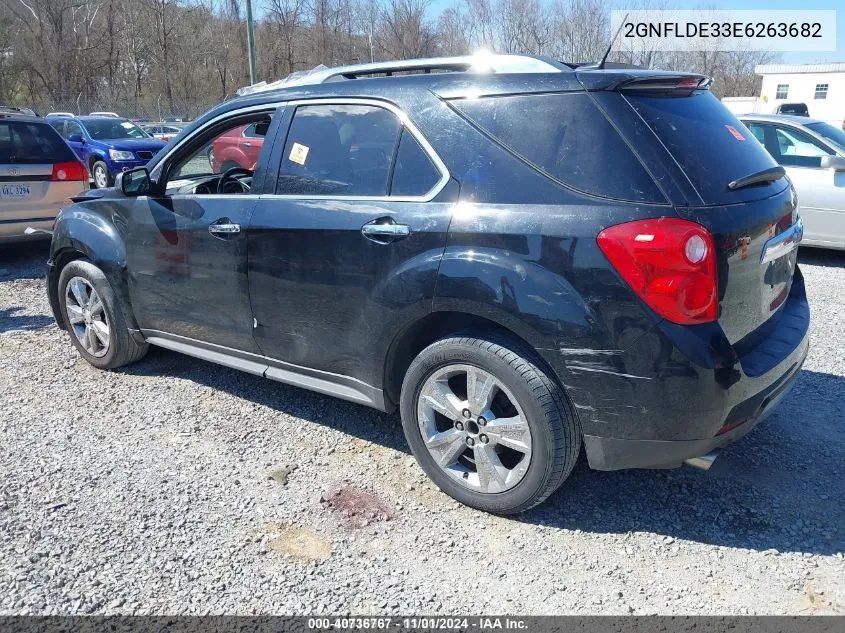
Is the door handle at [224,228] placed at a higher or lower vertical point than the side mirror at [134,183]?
lower

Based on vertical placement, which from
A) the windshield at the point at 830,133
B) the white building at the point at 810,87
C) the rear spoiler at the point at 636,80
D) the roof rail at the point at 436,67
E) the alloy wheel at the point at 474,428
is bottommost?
the alloy wheel at the point at 474,428

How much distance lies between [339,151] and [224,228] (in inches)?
31.9

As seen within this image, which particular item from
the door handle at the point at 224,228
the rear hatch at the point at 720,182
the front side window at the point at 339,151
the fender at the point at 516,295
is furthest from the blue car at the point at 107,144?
the rear hatch at the point at 720,182

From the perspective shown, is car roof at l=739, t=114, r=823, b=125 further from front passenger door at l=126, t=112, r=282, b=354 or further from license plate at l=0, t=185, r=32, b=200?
license plate at l=0, t=185, r=32, b=200

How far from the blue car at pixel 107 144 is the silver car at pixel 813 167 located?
1214cm

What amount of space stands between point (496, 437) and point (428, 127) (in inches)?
55.3

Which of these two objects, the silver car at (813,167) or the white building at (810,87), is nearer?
the silver car at (813,167)

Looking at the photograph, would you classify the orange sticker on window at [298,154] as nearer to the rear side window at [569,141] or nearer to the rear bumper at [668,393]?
the rear side window at [569,141]

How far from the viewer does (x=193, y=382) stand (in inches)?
182

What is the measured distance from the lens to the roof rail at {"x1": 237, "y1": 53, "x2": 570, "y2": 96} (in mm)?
2949

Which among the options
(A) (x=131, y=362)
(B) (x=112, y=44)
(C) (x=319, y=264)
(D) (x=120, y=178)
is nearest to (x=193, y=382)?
(A) (x=131, y=362)

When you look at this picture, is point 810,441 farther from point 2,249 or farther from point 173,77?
point 173,77

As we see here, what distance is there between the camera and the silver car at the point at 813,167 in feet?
24.5

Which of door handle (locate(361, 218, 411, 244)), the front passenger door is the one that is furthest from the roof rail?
door handle (locate(361, 218, 411, 244))
